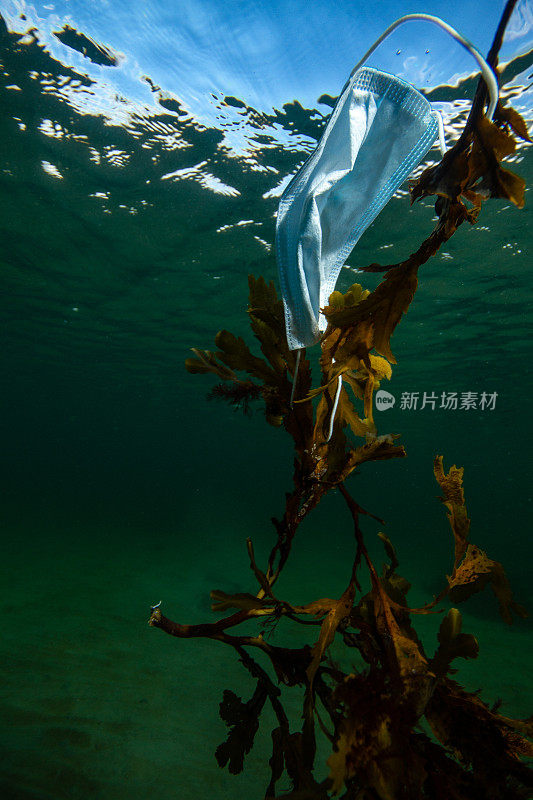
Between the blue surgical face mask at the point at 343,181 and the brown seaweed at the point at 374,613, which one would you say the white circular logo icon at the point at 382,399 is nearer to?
the brown seaweed at the point at 374,613

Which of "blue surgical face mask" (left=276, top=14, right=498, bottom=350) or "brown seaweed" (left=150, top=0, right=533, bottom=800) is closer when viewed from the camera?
"brown seaweed" (left=150, top=0, right=533, bottom=800)

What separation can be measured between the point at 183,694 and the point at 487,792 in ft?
21.6

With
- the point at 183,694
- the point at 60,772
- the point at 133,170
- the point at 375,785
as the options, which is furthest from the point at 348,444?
the point at 133,170

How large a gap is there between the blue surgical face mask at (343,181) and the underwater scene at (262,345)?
24 mm

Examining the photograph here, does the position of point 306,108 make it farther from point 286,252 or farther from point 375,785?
point 375,785

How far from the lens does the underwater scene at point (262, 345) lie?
5.04 ft

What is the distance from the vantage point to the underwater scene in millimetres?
1535

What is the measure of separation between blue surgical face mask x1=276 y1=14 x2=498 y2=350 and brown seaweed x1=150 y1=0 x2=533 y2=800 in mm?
172

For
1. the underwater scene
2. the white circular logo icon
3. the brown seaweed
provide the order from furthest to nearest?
the white circular logo icon → the underwater scene → the brown seaweed

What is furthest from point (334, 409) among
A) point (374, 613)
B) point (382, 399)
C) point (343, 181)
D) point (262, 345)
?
point (382, 399)

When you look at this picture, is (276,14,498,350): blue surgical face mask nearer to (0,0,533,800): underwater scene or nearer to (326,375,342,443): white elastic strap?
(0,0,533,800): underwater scene

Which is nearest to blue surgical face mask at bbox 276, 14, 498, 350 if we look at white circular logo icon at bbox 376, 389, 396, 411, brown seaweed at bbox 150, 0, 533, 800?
brown seaweed at bbox 150, 0, 533, 800

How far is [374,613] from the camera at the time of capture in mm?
1806

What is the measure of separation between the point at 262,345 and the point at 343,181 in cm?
89
